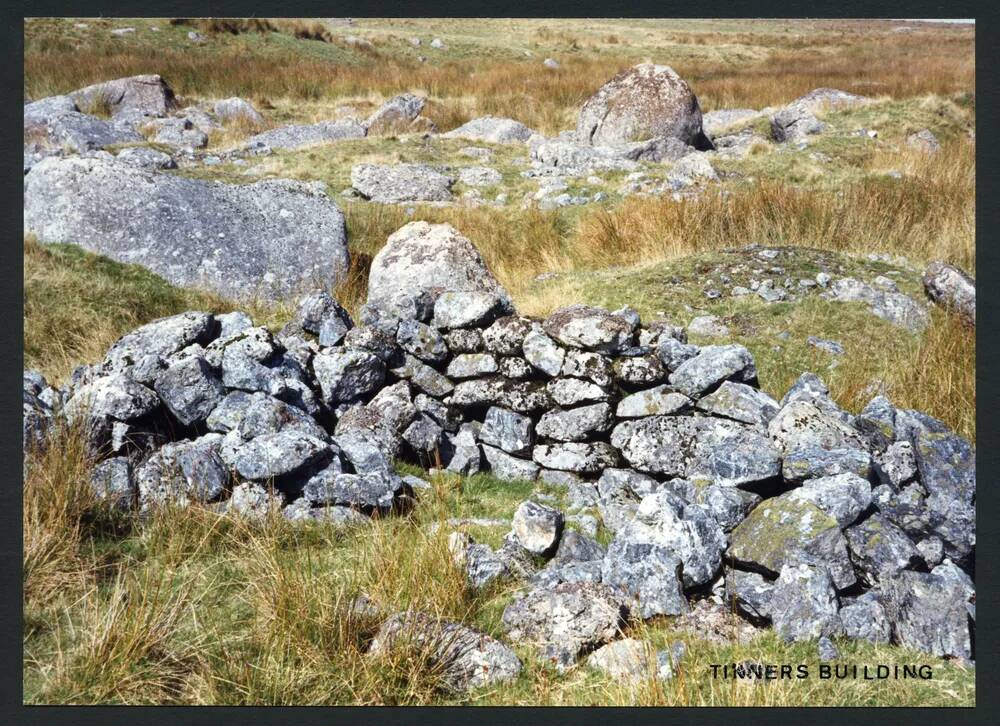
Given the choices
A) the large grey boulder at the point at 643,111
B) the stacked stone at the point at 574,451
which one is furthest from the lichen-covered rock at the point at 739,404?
the large grey boulder at the point at 643,111

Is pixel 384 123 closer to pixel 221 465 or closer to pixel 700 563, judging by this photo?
pixel 221 465

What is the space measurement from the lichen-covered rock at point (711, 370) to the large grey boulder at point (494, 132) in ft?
46.1

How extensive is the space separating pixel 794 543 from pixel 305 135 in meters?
17.7

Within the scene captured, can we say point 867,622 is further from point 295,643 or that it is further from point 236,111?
point 236,111

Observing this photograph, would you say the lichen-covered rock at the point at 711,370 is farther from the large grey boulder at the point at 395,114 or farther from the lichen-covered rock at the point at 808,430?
the large grey boulder at the point at 395,114

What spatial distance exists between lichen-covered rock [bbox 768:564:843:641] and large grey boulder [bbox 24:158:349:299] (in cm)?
654

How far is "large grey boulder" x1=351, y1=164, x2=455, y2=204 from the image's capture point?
45.4ft

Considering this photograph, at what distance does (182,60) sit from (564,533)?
965 inches

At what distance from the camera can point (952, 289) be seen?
7895 millimetres

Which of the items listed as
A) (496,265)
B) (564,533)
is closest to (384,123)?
(496,265)

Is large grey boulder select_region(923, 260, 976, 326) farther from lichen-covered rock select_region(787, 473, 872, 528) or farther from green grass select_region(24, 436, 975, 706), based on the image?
green grass select_region(24, 436, 975, 706)

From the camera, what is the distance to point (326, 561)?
4.46 m

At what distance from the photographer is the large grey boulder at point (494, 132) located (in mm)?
19266

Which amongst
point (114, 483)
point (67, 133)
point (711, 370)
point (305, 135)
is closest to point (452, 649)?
point (114, 483)
